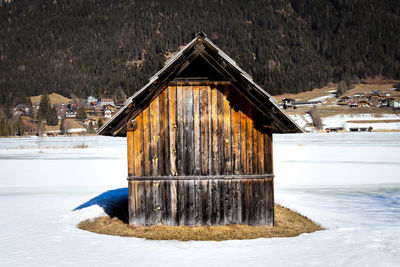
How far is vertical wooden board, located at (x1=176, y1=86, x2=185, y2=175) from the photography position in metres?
11.9

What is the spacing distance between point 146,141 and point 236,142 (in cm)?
274

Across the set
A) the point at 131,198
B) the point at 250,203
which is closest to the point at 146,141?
the point at 131,198

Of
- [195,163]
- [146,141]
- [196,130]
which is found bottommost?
[195,163]

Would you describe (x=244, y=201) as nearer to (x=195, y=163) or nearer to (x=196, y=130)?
(x=195, y=163)

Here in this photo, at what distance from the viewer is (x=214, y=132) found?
468 inches

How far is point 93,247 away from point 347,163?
28445 millimetres

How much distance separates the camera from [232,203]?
467 inches

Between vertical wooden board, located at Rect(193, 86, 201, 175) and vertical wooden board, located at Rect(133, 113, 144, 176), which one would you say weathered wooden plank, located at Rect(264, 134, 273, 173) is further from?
vertical wooden board, located at Rect(133, 113, 144, 176)

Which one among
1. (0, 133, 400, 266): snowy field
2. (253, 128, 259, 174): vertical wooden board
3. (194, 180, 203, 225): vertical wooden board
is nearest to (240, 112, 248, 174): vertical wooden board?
(253, 128, 259, 174): vertical wooden board


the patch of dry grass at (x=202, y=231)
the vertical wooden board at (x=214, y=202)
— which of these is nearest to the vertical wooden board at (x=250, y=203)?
the patch of dry grass at (x=202, y=231)

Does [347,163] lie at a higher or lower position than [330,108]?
lower

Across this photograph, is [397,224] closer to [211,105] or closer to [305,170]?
[211,105]

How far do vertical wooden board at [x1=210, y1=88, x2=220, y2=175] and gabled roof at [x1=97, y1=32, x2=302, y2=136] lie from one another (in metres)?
0.66

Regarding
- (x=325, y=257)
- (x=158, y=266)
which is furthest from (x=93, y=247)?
(x=325, y=257)
